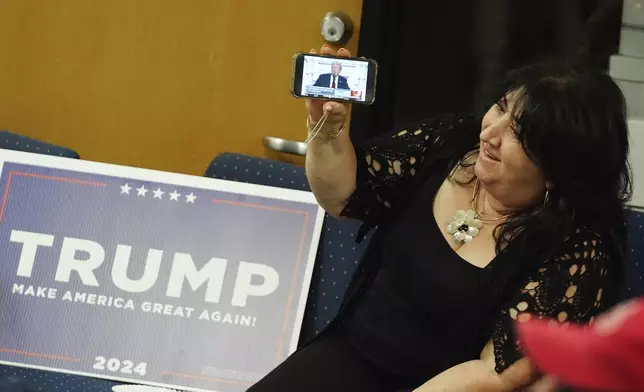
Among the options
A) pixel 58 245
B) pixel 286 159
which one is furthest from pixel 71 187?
pixel 286 159

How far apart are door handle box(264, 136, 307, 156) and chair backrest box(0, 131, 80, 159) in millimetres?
467

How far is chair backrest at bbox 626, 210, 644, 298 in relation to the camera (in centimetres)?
148

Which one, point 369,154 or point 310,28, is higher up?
point 310,28

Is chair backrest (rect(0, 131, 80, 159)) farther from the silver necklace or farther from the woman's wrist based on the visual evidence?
the silver necklace

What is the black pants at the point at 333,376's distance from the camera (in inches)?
52.6

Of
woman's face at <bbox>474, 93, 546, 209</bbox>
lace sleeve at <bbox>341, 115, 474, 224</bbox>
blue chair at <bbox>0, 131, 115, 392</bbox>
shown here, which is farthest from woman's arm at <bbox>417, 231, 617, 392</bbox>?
blue chair at <bbox>0, 131, 115, 392</bbox>

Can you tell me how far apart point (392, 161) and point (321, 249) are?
415mm

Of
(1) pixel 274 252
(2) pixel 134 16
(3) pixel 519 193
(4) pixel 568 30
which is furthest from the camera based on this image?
(2) pixel 134 16

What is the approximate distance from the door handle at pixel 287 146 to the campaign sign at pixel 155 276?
10.5 inches

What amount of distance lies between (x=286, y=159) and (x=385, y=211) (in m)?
0.69

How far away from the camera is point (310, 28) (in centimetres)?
192

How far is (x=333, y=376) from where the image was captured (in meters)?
1.34

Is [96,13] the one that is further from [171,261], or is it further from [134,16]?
[171,261]

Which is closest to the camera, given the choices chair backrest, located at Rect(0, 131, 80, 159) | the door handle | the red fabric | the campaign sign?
the red fabric
